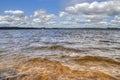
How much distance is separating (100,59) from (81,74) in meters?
4.56

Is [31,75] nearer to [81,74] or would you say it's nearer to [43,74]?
[43,74]

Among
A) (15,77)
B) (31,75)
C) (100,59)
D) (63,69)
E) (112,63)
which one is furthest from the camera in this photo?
(100,59)

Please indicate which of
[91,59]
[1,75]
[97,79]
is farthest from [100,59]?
[1,75]

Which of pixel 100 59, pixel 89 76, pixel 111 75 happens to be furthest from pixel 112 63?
pixel 89 76

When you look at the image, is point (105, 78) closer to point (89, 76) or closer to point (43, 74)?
point (89, 76)

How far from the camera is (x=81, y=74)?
7.90m

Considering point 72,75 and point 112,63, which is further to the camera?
point 112,63

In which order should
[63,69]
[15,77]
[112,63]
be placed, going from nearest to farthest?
[15,77] → [63,69] → [112,63]

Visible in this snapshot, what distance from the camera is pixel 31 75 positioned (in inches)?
297

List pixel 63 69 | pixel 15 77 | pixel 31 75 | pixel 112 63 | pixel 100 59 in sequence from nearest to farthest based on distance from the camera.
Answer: pixel 15 77 < pixel 31 75 < pixel 63 69 < pixel 112 63 < pixel 100 59

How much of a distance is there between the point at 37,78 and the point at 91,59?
5.91 meters

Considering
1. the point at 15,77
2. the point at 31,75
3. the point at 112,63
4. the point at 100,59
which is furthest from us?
the point at 100,59

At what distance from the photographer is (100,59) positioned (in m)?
12.1

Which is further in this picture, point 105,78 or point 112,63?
point 112,63
